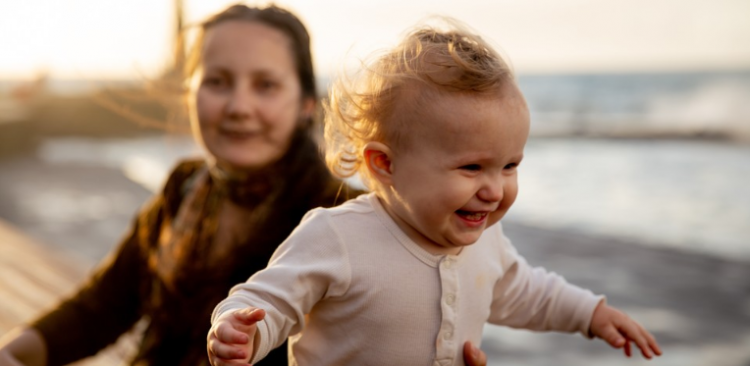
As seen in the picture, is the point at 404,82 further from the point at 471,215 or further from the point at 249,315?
the point at 249,315

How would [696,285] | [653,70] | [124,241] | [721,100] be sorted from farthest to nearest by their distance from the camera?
[653,70] → [721,100] → [696,285] → [124,241]

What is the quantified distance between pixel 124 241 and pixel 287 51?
0.71m

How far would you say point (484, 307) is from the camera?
1.42m

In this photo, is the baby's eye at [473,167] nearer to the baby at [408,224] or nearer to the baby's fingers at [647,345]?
the baby at [408,224]

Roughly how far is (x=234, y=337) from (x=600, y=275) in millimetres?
4814

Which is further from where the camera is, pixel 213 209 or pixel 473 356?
pixel 213 209

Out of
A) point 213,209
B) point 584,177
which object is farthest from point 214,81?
point 584,177

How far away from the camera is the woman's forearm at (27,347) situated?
192 cm

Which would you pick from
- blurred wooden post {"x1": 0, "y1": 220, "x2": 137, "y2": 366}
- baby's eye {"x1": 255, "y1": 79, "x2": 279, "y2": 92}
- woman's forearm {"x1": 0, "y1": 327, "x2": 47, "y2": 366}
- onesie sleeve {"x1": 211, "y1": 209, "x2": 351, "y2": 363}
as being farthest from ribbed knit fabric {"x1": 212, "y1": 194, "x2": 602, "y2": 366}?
blurred wooden post {"x1": 0, "y1": 220, "x2": 137, "y2": 366}

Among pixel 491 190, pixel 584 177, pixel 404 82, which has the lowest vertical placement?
pixel 584 177

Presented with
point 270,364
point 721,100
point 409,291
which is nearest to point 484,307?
point 409,291

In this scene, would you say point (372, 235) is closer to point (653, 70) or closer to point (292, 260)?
point (292, 260)

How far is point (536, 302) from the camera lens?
154cm

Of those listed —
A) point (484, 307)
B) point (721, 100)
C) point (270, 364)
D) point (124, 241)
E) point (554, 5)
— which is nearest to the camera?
point (484, 307)
